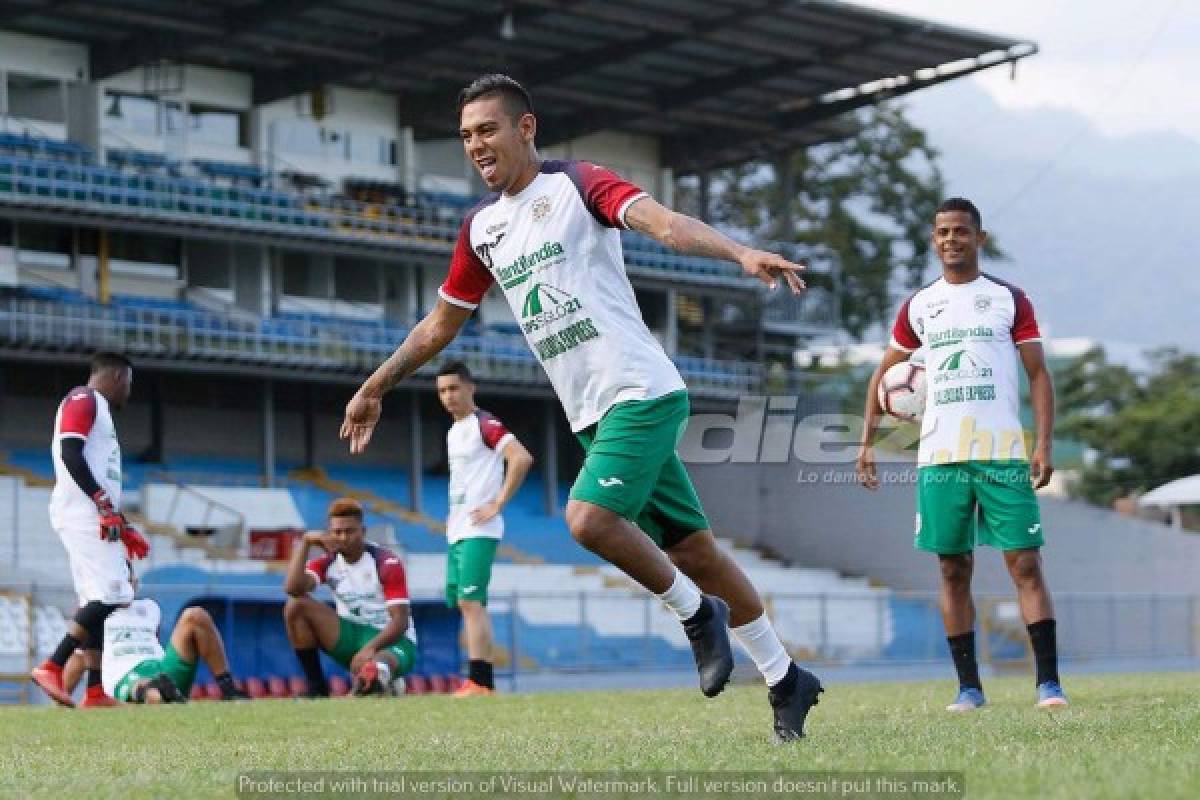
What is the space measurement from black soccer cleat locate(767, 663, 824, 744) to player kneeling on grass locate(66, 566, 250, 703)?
266 inches

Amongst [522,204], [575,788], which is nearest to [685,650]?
[522,204]

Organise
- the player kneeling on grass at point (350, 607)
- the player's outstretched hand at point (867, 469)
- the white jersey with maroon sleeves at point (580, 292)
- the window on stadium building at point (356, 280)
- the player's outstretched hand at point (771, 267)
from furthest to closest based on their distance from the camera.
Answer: the window on stadium building at point (356, 280) → the player kneeling on grass at point (350, 607) → the player's outstretched hand at point (867, 469) → the white jersey with maroon sleeves at point (580, 292) → the player's outstretched hand at point (771, 267)

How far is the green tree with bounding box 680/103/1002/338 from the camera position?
2356 inches

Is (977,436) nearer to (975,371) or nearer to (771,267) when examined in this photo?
(975,371)

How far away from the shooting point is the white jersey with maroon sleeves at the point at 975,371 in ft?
34.3

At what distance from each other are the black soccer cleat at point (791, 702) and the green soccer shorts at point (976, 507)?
2.90 m

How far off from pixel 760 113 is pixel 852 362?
1849cm

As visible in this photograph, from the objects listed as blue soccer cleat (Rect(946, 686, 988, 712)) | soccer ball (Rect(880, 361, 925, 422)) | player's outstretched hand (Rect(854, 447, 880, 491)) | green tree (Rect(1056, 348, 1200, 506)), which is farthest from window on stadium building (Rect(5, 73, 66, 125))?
blue soccer cleat (Rect(946, 686, 988, 712))

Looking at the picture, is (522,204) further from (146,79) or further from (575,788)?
(146,79)

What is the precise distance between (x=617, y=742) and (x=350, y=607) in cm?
785

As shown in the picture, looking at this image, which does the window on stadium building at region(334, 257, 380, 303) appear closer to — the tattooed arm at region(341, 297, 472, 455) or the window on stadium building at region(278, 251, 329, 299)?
the window on stadium building at region(278, 251, 329, 299)

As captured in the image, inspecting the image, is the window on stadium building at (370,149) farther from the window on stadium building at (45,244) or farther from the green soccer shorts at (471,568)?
the green soccer shorts at (471,568)

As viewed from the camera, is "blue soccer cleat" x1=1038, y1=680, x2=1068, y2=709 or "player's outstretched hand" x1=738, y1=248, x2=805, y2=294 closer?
"player's outstretched hand" x1=738, y1=248, x2=805, y2=294

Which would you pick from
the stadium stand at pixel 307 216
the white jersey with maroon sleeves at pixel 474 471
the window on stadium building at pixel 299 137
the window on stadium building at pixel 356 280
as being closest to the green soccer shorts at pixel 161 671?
the white jersey with maroon sleeves at pixel 474 471
